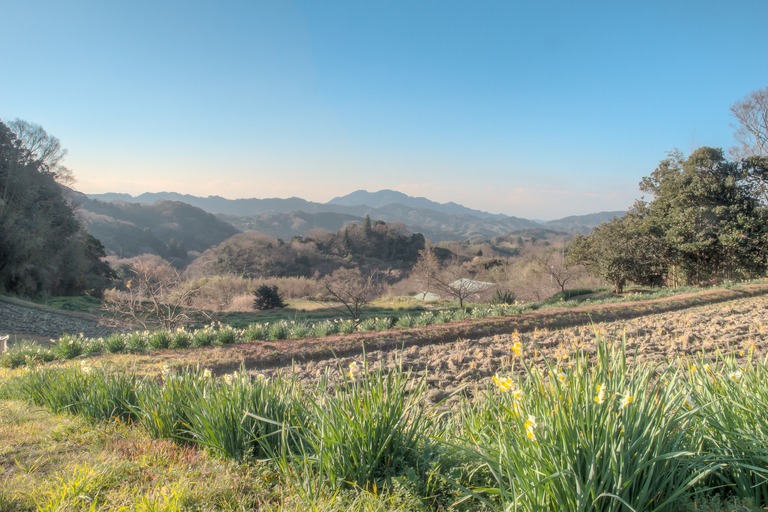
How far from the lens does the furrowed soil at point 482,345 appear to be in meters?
6.89

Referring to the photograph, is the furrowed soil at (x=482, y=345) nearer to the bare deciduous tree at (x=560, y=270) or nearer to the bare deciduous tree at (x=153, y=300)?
the bare deciduous tree at (x=153, y=300)

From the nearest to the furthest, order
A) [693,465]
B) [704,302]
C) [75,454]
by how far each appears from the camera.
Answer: [693,465] → [75,454] → [704,302]

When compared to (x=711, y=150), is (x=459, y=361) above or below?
below

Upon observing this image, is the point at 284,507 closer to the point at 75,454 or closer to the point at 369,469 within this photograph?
the point at 369,469

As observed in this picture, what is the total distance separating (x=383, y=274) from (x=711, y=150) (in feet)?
102

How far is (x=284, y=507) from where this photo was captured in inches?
86.2

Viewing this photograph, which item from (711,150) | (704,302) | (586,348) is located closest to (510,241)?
(711,150)

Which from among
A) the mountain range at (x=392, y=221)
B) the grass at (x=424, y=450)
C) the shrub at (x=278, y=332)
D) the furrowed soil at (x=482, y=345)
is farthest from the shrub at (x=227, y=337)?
the mountain range at (x=392, y=221)

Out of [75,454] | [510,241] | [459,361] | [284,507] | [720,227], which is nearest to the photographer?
[284,507]

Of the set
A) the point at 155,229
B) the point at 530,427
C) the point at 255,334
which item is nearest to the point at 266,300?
the point at 255,334

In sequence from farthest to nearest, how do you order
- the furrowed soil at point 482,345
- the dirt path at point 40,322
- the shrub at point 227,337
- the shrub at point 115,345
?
the dirt path at point 40,322 < the shrub at point 227,337 < the shrub at point 115,345 < the furrowed soil at point 482,345

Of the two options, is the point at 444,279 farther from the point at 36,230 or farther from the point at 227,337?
the point at 36,230

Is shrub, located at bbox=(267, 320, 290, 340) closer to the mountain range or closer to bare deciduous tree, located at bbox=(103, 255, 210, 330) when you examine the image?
bare deciduous tree, located at bbox=(103, 255, 210, 330)

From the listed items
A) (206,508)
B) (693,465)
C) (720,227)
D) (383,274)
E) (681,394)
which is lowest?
(383,274)
